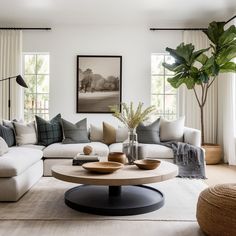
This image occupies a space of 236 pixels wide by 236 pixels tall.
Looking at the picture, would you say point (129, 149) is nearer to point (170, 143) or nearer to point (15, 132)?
point (170, 143)

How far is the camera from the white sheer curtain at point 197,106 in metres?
6.23

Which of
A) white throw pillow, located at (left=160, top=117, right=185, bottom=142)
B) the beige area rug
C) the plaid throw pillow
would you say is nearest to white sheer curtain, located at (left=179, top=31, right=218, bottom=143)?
white throw pillow, located at (left=160, top=117, right=185, bottom=142)

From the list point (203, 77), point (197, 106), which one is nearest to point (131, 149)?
point (203, 77)

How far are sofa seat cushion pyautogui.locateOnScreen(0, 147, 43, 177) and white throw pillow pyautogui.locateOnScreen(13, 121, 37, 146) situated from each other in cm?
91

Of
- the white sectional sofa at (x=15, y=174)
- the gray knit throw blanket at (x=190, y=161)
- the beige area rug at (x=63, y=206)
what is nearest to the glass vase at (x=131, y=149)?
the beige area rug at (x=63, y=206)

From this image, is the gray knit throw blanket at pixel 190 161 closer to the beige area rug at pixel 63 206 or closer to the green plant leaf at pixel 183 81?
the beige area rug at pixel 63 206

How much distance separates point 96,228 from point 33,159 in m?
1.56

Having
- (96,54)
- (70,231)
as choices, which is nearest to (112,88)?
(96,54)

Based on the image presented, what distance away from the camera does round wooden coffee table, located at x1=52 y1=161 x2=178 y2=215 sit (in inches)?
106

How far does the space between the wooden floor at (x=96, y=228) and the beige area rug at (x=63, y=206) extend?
0.09m

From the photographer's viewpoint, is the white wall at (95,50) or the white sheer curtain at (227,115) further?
the white wall at (95,50)

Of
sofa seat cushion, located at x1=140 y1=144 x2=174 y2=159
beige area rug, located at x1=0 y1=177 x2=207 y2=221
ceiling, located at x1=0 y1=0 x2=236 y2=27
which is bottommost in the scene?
beige area rug, located at x1=0 y1=177 x2=207 y2=221

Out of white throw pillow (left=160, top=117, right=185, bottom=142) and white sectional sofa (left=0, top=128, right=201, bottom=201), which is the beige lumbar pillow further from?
white throw pillow (left=160, top=117, right=185, bottom=142)

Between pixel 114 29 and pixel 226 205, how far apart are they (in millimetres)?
4843
